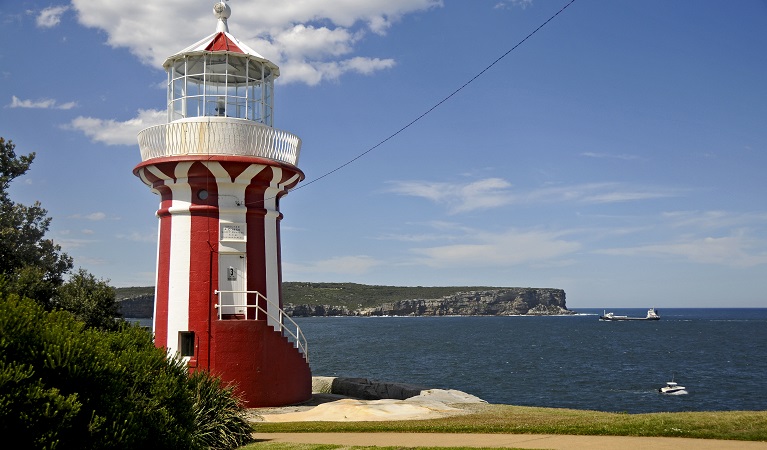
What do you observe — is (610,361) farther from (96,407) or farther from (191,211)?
(96,407)

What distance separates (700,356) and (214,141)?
70.8 m

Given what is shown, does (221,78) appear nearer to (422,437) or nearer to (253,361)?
(253,361)

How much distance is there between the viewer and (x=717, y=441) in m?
12.4

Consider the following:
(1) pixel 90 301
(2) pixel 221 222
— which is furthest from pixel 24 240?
(2) pixel 221 222

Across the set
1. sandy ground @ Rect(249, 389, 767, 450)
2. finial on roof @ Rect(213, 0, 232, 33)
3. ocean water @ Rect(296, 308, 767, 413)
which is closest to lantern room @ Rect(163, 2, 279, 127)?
finial on roof @ Rect(213, 0, 232, 33)

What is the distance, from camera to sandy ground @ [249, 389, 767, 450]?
12.2 metres

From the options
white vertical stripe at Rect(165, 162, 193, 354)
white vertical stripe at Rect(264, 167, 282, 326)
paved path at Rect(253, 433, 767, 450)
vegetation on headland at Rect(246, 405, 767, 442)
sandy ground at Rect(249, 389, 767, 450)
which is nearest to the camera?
paved path at Rect(253, 433, 767, 450)

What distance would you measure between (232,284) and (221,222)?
171cm

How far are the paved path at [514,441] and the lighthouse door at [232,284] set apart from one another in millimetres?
5384

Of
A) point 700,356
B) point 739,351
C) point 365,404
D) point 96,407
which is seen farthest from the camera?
point 739,351

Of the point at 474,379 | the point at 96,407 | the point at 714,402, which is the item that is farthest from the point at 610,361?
the point at 96,407

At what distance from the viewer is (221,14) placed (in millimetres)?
21328

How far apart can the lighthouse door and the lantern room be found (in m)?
4.00

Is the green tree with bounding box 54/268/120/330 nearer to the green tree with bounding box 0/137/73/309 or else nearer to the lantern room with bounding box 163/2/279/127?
the green tree with bounding box 0/137/73/309
